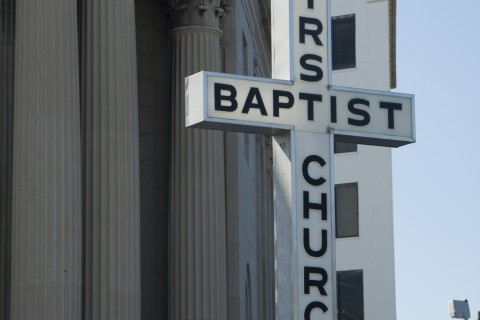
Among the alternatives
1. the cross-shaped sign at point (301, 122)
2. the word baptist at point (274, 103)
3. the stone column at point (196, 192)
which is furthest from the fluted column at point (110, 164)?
the word baptist at point (274, 103)

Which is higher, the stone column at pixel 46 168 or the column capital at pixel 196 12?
the column capital at pixel 196 12

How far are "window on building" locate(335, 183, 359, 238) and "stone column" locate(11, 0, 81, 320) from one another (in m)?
39.7

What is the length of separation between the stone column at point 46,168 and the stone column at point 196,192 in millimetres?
7014

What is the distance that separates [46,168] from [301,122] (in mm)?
17425

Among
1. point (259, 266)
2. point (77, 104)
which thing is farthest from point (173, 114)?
point (259, 266)

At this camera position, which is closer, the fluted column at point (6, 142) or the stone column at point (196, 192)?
the fluted column at point (6, 142)

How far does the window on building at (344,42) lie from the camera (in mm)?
72062

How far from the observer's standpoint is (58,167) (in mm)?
30188

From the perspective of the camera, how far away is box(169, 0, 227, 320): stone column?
3694 centimetres

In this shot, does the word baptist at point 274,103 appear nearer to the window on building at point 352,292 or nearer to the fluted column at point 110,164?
the fluted column at point 110,164

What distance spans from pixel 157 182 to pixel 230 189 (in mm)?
2469

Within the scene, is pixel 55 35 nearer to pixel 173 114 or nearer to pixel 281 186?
pixel 173 114

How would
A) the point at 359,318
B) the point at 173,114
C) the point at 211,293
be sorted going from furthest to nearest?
the point at 359,318 < the point at 173,114 < the point at 211,293

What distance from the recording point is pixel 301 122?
13.3m
